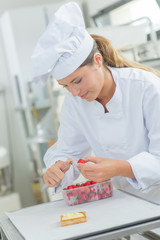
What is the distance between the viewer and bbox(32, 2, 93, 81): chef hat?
4.21 ft

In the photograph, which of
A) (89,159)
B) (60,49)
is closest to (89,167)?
(89,159)

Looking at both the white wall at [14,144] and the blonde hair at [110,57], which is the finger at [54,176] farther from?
Result: the white wall at [14,144]

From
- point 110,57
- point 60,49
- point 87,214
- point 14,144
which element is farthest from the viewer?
point 14,144

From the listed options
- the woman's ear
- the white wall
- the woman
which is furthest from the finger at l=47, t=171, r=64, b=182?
the white wall

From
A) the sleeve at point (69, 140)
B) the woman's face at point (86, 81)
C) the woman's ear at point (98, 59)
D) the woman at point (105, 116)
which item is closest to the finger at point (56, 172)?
the woman at point (105, 116)

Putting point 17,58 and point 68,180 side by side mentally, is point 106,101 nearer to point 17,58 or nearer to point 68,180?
point 68,180

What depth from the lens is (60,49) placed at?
128 centimetres

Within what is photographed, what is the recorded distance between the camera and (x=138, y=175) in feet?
4.12

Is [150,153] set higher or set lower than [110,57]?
lower

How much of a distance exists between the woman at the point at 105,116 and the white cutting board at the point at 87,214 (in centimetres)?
9

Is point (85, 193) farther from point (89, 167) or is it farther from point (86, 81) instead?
point (86, 81)

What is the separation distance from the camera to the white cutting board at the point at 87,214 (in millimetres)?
1006

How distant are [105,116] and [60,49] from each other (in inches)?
12.4

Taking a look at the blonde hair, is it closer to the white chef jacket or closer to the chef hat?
the white chef jacket
